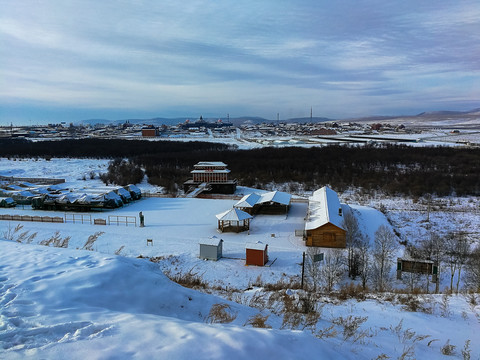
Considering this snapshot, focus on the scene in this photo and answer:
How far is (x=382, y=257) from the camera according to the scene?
13539mm

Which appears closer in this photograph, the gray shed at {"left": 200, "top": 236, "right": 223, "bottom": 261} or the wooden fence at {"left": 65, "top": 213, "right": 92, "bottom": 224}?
the gray shed at {"left": 200, "top": 236, "right": 223, "bottom": 261}

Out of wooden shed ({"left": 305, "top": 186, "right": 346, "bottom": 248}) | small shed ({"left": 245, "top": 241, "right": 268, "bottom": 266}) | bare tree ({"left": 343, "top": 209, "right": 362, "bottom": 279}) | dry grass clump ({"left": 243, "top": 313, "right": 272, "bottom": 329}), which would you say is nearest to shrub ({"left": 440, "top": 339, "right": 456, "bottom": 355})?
dry grass clump ({"left": 243, "top": 313, "right": 272, "bottom": 329})

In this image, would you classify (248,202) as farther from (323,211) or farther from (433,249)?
(433,249)

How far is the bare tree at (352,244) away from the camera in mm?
14219

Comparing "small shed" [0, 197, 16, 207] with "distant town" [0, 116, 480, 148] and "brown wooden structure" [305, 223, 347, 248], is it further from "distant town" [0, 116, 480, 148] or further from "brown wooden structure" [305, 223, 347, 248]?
"distant town" [0, 116, 480, 148]

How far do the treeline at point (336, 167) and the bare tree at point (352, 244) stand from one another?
15.7 metres

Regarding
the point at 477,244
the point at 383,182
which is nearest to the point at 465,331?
the point at 477,244

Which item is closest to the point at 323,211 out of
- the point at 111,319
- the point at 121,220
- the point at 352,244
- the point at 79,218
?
the point at 352,244

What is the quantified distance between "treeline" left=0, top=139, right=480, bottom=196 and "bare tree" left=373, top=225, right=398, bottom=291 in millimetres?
16095

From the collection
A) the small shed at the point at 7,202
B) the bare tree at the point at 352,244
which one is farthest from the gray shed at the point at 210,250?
the small shed at the point at 7,202

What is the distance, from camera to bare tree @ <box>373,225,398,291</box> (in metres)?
13.2

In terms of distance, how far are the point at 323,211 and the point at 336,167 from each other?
2399 centimetres

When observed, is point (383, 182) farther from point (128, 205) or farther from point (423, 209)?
point (128, 205)

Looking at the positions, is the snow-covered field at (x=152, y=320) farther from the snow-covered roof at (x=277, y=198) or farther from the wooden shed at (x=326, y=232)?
the snow-covered roof at (x=277, y=198)
